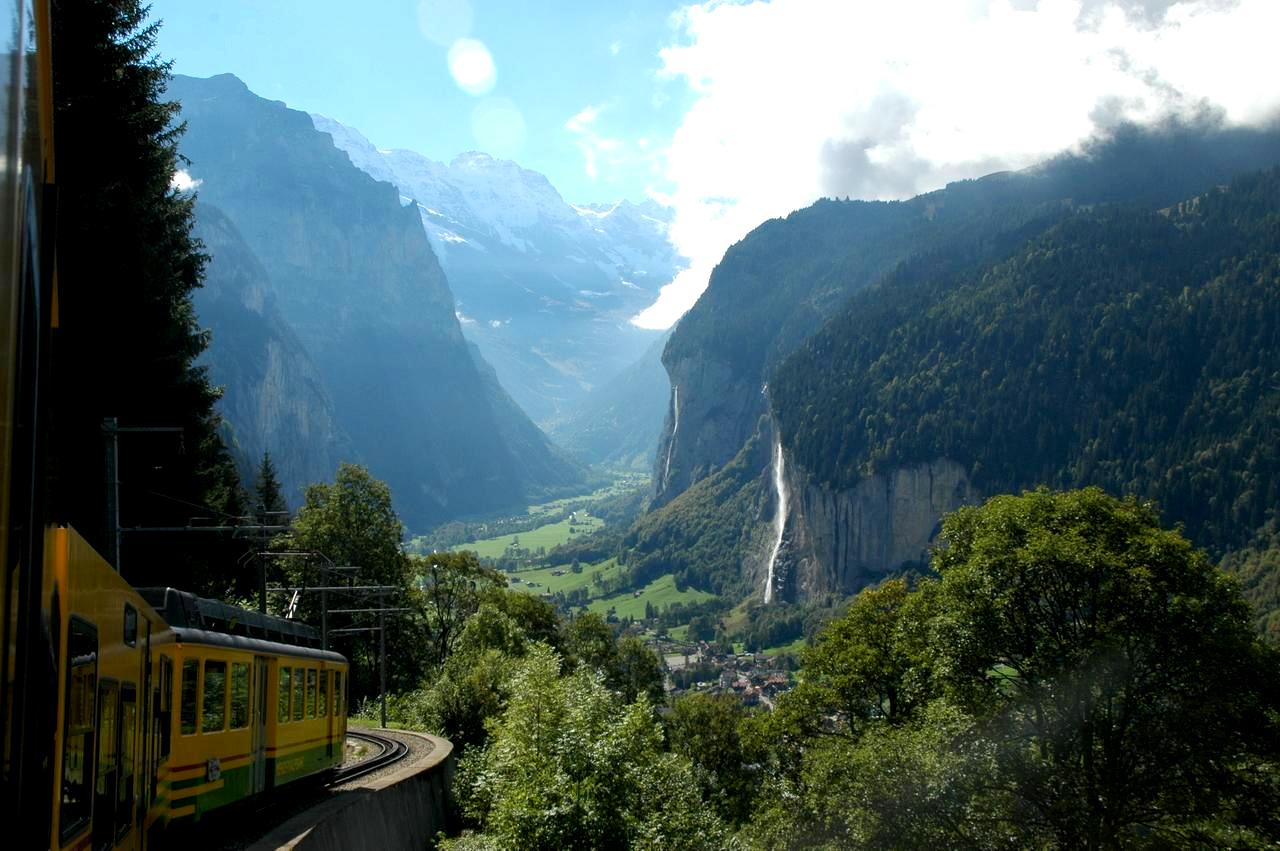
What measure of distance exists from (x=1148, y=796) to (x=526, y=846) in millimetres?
13641

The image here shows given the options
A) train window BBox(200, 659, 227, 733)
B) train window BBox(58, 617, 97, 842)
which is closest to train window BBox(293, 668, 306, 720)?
train window BBox(200, 659, 227, 733)

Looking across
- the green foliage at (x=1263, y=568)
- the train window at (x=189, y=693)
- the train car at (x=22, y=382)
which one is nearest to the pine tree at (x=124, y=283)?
the train window at (x=189, y=693)

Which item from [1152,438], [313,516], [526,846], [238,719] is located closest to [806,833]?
[526,846]

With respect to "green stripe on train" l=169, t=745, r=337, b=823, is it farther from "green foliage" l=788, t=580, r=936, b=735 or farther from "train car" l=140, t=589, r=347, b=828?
"green foliage" l=788, t=580, r=936, b=735

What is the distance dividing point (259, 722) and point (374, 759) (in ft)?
38.2

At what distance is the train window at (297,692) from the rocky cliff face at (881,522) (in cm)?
17438

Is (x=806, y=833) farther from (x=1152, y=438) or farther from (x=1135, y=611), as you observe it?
(x=1152, y=438)

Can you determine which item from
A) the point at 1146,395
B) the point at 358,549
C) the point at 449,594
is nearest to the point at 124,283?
the point at 358,549

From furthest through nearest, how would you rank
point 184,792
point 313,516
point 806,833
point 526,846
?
point 313,516 < point 806,833 < point 526,846 < point 184,792

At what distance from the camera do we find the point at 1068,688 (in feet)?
76.6

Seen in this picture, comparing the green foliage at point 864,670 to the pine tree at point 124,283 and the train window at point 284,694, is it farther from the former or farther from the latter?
the pine tree at point 124,283

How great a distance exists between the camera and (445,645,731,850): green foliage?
64.0ft

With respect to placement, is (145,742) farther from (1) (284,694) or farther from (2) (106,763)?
(1) (284,694)

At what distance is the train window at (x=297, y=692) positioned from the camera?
19.6 m
